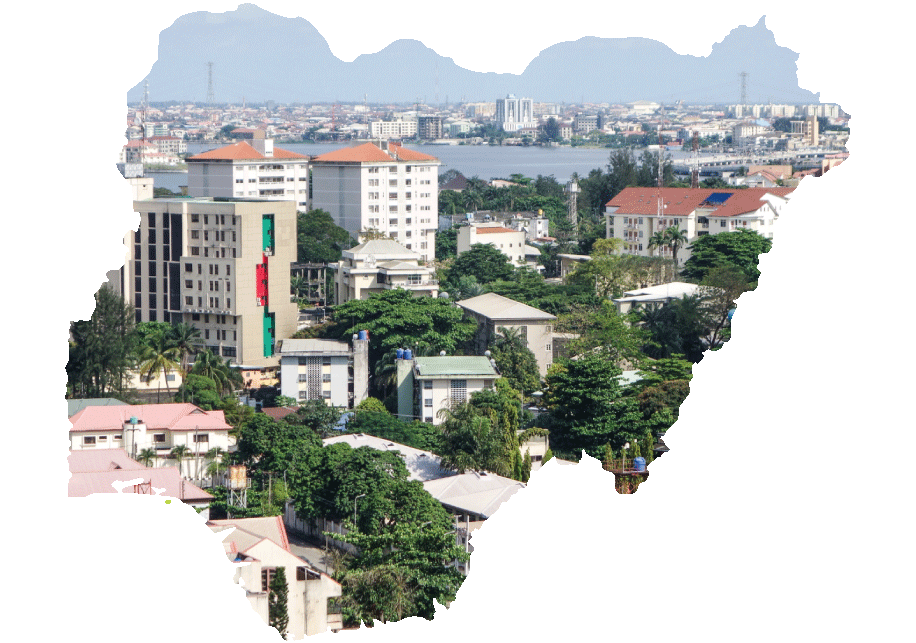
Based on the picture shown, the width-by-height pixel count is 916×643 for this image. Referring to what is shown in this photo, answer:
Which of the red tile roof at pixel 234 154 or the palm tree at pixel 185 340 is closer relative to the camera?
the palm tree at pixel 185 340

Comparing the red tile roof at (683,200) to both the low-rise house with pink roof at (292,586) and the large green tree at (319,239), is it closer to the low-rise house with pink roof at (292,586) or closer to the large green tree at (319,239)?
the large green tree at (319,239)

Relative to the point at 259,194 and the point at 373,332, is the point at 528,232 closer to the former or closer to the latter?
the point at 259,194

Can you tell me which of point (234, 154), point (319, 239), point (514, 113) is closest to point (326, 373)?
point (319, 239)

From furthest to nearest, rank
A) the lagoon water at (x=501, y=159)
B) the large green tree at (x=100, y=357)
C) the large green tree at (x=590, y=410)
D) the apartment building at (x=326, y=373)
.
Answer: the lagoon water at (x=501, y=159)
the apartment building at (x=326, y=373)
the large green tree at (x=100, y=357)
the large green tree at (x=590, y=410)

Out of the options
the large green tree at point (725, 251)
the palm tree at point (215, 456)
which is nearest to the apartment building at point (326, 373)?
the palm tree at point (215, 456)

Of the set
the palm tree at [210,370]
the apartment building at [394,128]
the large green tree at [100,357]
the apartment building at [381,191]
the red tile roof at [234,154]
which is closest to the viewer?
the large green tree at [100,357]

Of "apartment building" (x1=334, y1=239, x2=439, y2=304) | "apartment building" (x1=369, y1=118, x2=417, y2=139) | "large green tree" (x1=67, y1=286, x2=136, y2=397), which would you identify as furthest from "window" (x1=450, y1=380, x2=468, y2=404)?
"apartment building" (x1=369, y1=118, x2=417, y2=139)

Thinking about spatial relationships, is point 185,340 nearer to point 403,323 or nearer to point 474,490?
point 403,323

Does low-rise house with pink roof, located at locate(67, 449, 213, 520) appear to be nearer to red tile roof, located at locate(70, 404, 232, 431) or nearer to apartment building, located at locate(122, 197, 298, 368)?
red tile roof, located at locate(70, 404, 232, 431)
